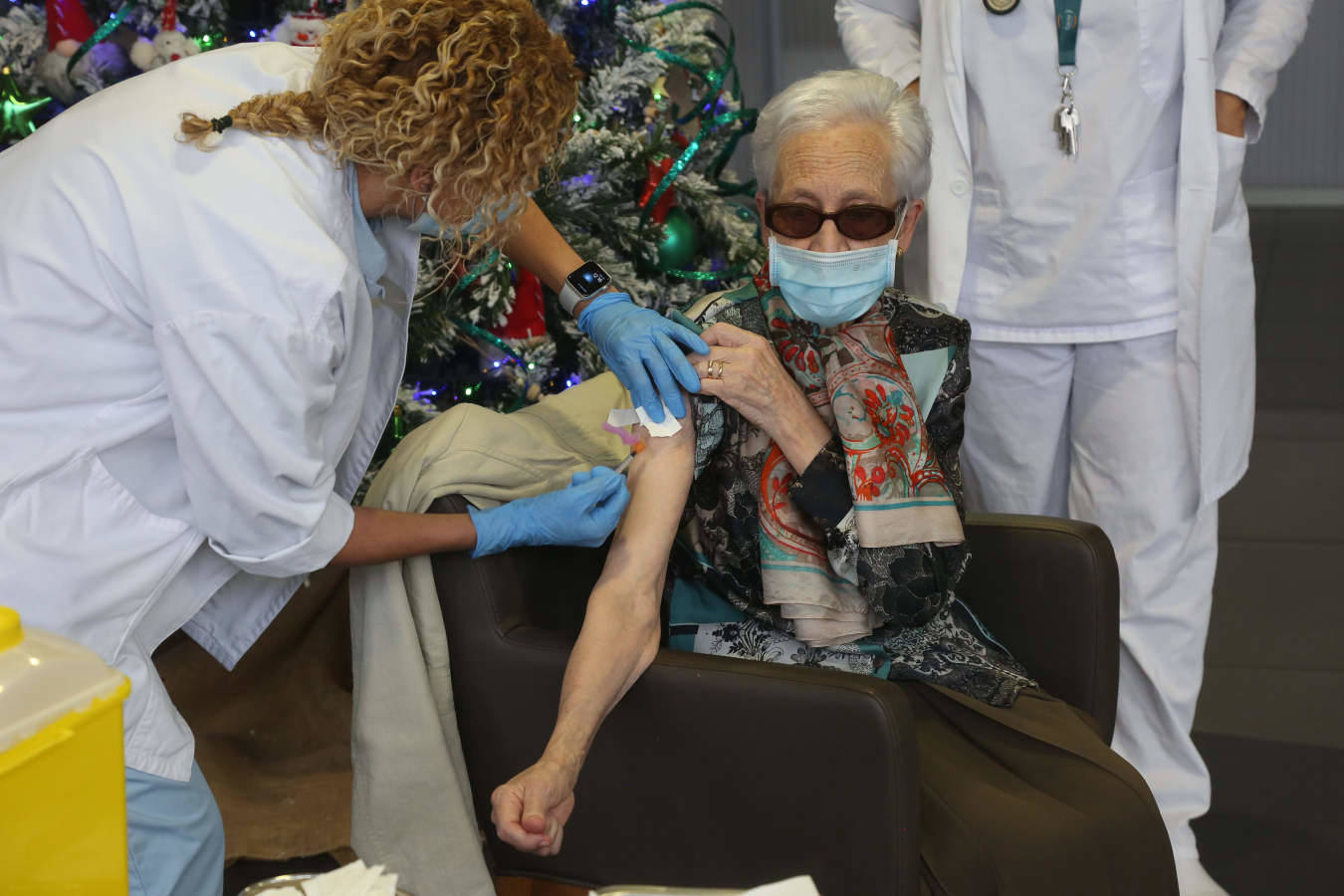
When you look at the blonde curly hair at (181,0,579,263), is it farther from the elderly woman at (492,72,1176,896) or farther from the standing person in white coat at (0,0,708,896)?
the elderly woman at (492,72,1176,896)

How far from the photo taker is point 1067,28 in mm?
2107

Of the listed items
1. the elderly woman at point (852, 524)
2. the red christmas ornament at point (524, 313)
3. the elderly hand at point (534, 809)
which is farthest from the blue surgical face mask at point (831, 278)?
the red christmas ornament at point (524, 313)

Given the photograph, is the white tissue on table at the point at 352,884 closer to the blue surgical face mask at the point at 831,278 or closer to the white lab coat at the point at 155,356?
the white lab coat at the point at 155,356

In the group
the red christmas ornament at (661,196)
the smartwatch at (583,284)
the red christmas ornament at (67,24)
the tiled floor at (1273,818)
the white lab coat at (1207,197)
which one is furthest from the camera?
the red christmas ornament at (661,196)

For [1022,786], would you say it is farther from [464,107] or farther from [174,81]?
[174,81]

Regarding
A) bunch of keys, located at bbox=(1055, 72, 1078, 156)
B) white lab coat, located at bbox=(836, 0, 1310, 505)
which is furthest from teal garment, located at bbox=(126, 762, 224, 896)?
bunch of keys, located at bbox=(1055, 72, 1078, 156)

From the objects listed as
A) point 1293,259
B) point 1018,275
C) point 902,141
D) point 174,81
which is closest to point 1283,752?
point 1018,275

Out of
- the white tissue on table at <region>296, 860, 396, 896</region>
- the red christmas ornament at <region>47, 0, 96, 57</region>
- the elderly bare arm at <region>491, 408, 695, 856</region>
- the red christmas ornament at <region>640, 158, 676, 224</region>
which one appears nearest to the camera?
the white tissue on table at <region>296, 860, 396, 896</region>

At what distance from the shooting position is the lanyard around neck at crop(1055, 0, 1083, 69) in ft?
6.88

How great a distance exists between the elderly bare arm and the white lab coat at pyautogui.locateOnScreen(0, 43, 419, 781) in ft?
1.13

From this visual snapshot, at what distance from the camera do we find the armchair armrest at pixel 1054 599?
187cm

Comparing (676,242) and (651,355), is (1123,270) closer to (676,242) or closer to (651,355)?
(651,355)

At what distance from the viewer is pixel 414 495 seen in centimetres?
166

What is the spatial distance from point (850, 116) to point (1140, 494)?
2.93ft
